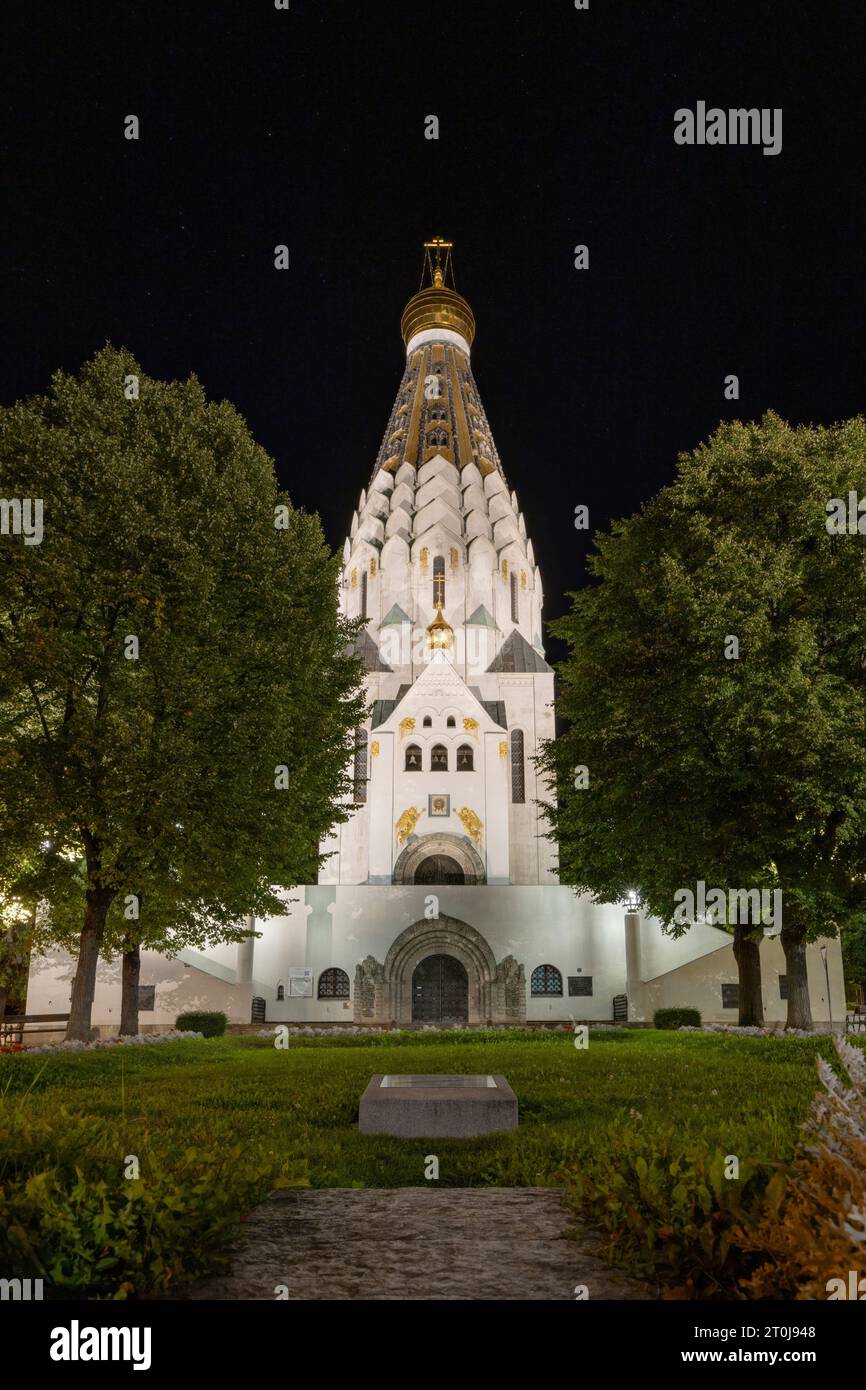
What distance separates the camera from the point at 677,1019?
1152 inches

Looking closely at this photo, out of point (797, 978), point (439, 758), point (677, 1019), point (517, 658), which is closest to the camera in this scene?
point (797, 978)

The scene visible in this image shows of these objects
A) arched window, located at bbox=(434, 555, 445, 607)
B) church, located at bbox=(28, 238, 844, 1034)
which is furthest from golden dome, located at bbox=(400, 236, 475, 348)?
arched window, located at bbox=(434, 555, 445, 607)

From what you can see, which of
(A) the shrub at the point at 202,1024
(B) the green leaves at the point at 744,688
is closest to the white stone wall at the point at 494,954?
(A) the shrub at the point at 202,1024

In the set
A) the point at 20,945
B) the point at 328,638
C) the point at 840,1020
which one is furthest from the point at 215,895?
the point at 840,1020

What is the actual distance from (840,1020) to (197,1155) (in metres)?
35.5

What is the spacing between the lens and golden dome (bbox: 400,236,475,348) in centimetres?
7719

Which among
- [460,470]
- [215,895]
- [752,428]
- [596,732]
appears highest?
[460,470]

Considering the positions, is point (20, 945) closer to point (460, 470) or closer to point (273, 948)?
point (273, 948)

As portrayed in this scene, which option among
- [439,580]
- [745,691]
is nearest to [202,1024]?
[745,691]

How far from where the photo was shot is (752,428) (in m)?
21.7

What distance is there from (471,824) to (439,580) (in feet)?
66.6

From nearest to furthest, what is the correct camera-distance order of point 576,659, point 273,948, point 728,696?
point 728,696 → point 576,659 → point 273,948

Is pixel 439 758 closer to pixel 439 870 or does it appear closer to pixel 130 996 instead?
pixel 439 870

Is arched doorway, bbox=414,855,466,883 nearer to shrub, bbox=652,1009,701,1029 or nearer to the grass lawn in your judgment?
shrub, bbox=652,1009,701,1029
